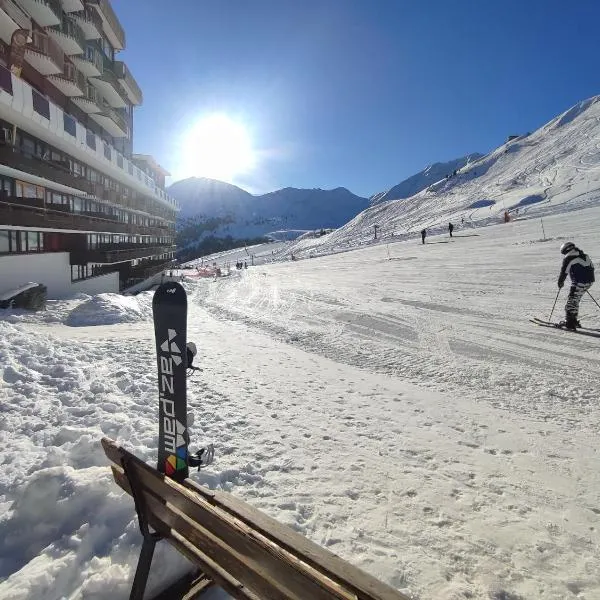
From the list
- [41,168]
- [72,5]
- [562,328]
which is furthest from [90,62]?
[562,328]

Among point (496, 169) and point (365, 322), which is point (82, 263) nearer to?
point (365, 322)

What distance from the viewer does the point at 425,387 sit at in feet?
24.2

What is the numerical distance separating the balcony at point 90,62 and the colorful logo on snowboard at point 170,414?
32319mm

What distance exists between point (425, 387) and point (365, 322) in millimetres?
5971

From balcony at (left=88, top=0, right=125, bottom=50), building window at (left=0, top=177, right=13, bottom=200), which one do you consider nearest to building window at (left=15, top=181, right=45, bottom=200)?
building window at (left=0, top=177, right=13, bottom=200)

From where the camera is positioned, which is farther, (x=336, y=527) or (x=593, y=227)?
(x=593, y=227)

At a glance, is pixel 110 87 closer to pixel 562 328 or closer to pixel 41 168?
pixel 41 168

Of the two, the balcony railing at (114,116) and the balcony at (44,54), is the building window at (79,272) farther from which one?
the balcony railing at (114,116)

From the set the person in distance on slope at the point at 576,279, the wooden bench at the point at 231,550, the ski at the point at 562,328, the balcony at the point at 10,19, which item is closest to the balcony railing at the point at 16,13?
the balcony at the point at 10,19

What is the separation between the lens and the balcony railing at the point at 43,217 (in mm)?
16094

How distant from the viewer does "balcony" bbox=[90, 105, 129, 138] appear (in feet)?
106

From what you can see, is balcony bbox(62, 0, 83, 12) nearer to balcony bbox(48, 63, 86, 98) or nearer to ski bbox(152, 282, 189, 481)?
balcony bbox(48, 63, 86, 98)

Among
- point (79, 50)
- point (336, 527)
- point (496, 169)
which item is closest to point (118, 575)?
point (336, 527)

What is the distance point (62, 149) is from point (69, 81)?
4.99 metres
